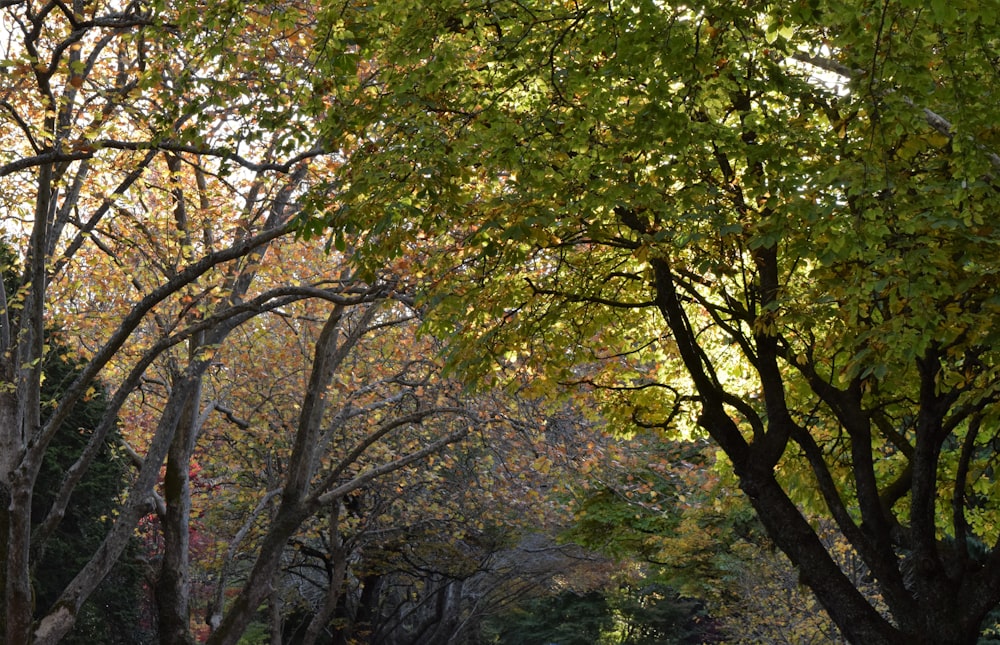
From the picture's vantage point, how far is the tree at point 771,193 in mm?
6340

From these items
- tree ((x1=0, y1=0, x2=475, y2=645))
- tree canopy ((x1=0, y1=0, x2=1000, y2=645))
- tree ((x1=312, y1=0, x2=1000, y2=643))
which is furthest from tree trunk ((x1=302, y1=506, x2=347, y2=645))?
tree ((x1=312, y1=0, x2=1000, y2=643))

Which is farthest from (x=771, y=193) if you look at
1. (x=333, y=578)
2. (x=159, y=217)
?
(x=333, y=578)

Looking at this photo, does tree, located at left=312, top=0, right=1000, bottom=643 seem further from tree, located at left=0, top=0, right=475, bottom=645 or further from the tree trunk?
the tree trunk

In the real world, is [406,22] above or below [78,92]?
below

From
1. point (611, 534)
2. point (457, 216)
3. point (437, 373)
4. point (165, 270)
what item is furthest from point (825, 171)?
point (611, 534)

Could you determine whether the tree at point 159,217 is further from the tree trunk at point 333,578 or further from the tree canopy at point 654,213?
the tree trunk at point 333,578

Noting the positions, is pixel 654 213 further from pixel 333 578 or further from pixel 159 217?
pixel 333 578

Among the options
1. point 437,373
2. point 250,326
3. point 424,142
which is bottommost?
point 424,142

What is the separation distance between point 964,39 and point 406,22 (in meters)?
4.04

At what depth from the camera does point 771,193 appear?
6.94m

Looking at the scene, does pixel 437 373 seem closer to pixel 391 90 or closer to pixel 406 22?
pixel 391 90

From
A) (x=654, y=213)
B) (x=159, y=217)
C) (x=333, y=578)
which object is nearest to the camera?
(x=654, y=213)

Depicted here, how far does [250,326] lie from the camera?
19297 mm

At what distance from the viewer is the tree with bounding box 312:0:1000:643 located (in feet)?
20.8
